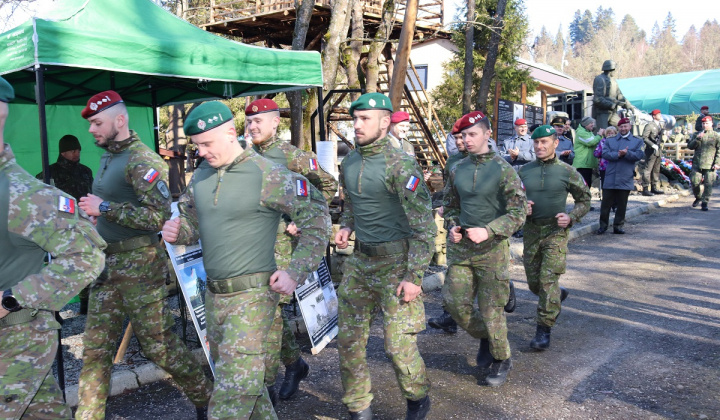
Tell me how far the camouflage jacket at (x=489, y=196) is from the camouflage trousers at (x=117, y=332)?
239 cm

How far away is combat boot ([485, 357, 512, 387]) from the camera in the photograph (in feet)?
16.3

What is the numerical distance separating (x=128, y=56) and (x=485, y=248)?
3.49 metres

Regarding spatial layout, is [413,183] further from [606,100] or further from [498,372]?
[606,100]

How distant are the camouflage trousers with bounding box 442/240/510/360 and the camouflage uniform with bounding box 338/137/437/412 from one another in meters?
0.96

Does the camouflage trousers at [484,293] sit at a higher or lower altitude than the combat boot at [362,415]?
higher

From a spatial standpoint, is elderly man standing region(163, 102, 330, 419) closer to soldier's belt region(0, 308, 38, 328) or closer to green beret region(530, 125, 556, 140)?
soldier's belt region(0, 308, 38, 328)

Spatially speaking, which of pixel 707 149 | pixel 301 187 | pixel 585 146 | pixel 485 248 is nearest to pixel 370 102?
pixel 301 187

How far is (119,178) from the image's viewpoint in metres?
4.19

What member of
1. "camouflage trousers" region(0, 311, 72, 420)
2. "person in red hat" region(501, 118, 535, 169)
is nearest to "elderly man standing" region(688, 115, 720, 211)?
"person in red hat" region(501, 118, 535, 169)

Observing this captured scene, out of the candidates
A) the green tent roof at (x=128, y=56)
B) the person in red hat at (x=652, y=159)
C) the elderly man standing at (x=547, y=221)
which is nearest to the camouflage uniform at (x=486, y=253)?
the elderly man standing at (x=547, y=221)

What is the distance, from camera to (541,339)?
19.0ft

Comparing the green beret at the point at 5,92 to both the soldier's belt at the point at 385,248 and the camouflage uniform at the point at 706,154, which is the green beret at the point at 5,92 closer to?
the soldier's belt at the point at 385,248

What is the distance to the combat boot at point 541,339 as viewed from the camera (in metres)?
5.78

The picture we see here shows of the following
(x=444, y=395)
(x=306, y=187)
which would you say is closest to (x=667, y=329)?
(x=444, y=395)
